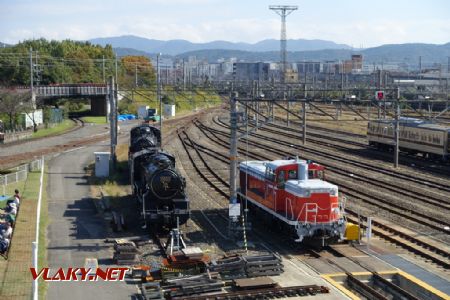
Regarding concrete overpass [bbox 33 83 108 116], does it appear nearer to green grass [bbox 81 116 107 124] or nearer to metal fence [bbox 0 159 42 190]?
green grass [bbox 81 116 107 124]

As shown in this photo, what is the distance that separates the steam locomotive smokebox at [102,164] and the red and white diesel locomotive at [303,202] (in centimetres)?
1559

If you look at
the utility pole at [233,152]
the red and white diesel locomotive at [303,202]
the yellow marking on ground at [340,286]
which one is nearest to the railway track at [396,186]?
the red and white diesel locomotive at [303,202]

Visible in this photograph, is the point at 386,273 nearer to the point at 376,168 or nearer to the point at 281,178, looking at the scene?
the point at 281,178

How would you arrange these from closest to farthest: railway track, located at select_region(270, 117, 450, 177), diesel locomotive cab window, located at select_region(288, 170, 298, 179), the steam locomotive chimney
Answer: the steam locomotive chimney → diesel locomotive cab window, located at select_region(288, 170, 298, 179) → railway track, located at select_region(270, 117, 450, 177)

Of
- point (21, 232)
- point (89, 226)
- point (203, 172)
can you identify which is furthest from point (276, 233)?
point (203, 172)

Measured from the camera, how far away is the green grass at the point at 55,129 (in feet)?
214

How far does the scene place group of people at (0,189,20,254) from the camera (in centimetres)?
2109

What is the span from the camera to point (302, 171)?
74.2 feet

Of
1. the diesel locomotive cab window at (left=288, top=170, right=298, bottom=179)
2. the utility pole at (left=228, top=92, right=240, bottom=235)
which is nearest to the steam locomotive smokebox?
the utility pole at (left=228, top=92, right=240, bottom=235)

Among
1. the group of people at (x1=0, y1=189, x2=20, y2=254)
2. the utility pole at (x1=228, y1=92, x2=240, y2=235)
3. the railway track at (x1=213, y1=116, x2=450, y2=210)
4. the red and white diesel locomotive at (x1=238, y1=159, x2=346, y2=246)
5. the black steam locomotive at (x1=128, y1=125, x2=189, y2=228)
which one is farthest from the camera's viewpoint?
the railway track at (x1=213, y1=116, x2=450, y2=210)

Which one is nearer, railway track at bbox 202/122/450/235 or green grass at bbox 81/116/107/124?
railway track at bbox 202/122/450/235

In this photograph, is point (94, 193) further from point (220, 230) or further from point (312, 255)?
point (312, 255)

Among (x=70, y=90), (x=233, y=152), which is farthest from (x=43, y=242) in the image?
(x=70, y=90)

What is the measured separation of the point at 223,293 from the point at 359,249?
6714mm
